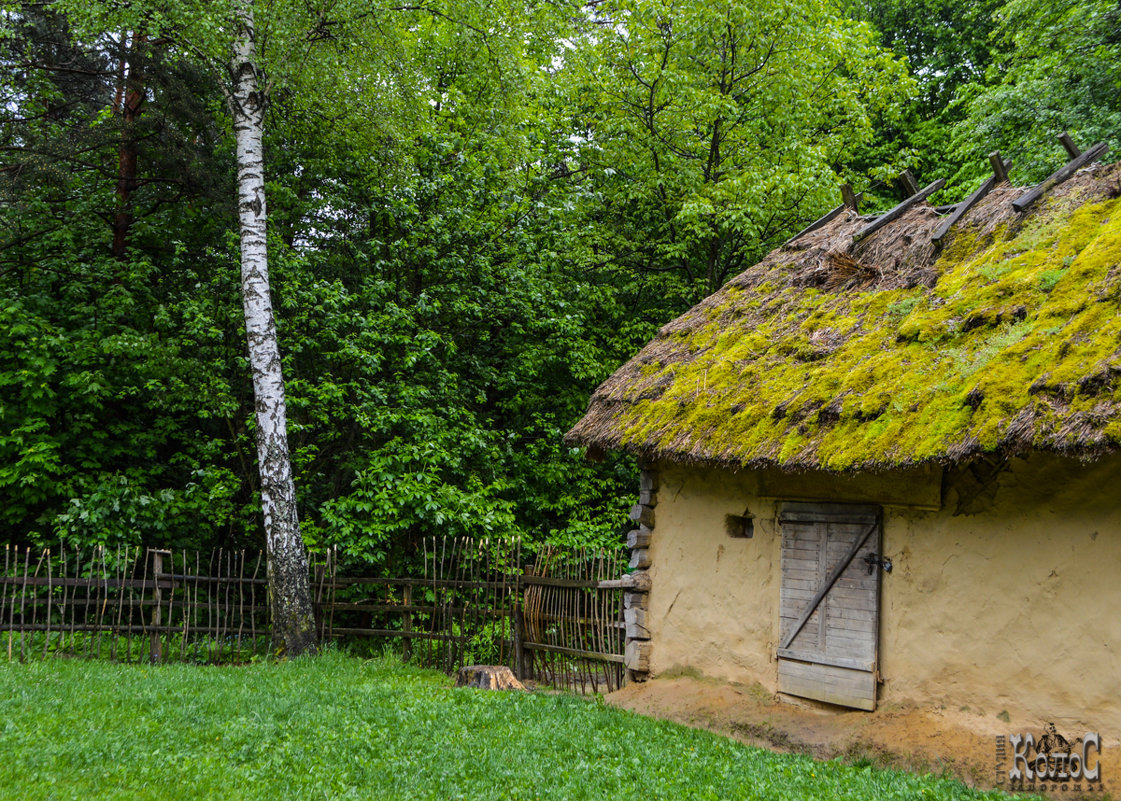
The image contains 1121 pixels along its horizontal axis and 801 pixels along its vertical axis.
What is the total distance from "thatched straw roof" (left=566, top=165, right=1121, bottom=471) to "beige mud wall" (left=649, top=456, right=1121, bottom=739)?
1.60 feet

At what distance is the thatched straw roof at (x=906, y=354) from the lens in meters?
5.10

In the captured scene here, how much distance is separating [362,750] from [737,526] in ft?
12.0

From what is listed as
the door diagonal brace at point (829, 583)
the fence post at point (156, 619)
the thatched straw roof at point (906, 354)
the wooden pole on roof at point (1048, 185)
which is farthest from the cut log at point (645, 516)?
the fence post at point (156, 619)

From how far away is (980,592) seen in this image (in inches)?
219

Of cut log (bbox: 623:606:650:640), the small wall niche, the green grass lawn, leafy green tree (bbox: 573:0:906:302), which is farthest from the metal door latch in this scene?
leafy green tree (bbox: 573:0:906:302)

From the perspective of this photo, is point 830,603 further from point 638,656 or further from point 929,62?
point 929,62

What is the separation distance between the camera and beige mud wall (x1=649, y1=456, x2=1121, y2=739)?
505 centimetres

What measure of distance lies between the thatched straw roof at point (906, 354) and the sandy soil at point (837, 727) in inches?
72.2

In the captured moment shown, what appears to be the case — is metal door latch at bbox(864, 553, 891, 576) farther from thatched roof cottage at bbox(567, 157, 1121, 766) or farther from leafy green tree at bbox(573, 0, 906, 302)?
leafy green tree at bbox(573, 0, 906, 302)

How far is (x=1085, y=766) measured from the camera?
4863 millimetres

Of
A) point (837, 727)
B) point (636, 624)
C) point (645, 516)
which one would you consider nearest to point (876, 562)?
point (837, 727)

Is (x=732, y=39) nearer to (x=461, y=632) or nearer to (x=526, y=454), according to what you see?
(x=526, y=454)

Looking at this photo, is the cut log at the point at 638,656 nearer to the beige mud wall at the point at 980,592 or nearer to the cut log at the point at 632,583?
the cut log at the point at 632,583

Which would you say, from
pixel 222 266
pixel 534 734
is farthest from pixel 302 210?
pixel 534 734
